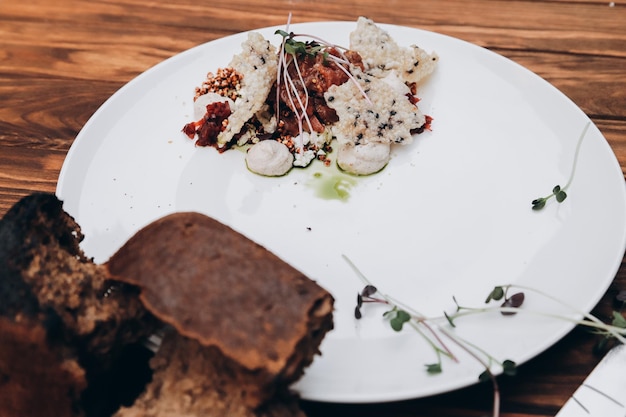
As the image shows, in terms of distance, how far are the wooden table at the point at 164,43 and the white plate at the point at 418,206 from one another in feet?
1.31

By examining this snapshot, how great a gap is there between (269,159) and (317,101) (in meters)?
0.44

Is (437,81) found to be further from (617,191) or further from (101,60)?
(101,60)

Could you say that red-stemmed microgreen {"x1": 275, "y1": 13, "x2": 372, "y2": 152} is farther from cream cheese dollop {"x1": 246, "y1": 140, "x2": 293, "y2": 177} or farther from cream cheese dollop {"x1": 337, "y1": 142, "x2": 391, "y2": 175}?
cream cheese dollop {"x1": 337, "y1": 142, "x2": 391, "y2": 175}

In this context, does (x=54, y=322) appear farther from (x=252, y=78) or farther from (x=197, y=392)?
(x=252, y=78)

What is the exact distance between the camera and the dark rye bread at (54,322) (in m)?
1.68

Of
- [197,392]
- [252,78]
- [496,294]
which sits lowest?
[197,392]

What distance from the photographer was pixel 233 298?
172cm

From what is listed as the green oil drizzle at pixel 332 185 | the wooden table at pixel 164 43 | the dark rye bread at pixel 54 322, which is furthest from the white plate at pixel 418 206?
the dark rye bread at pixel 54 322

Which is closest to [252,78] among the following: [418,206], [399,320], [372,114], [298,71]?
[298,71]

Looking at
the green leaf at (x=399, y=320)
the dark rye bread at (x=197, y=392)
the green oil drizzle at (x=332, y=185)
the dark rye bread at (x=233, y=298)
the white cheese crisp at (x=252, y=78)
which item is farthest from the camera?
the white cheese crisp at (x=252, y=78)

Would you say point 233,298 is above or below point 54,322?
above

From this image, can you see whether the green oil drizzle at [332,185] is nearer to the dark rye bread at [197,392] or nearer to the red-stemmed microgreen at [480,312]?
the red-stemmed microgreen at [480,312]

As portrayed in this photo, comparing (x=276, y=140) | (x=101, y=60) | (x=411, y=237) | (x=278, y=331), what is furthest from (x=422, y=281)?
(x=101, y=60)

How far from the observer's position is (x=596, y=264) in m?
2.19
